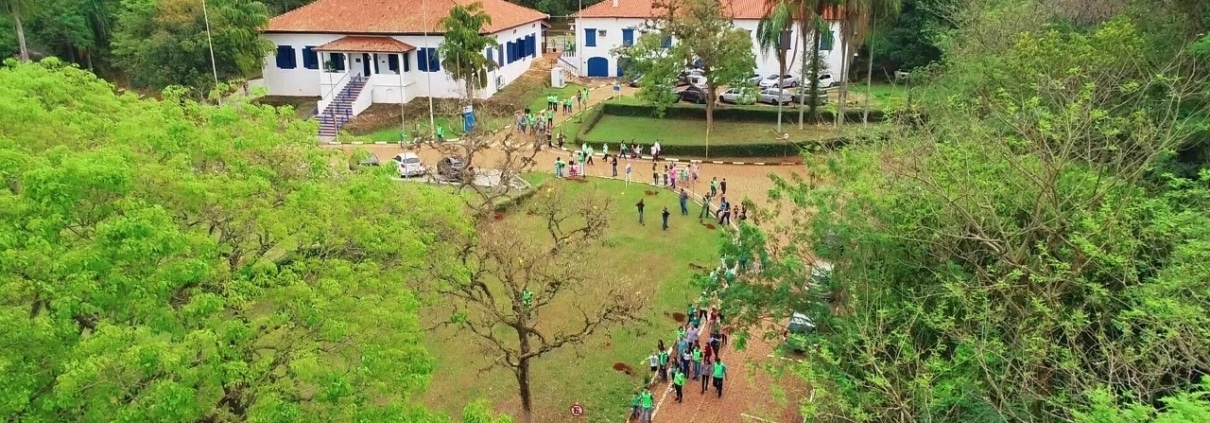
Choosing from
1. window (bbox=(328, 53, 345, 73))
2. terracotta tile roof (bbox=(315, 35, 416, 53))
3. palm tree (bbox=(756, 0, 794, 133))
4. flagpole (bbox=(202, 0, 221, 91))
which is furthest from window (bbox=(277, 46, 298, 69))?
palm tree (bbox=(756, 0, 794, 133))

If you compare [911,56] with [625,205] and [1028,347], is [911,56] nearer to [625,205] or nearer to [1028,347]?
[625,205]

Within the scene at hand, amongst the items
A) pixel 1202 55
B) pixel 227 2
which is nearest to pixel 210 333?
pixel 1202 55

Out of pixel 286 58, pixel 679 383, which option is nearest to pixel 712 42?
pixel 679 383

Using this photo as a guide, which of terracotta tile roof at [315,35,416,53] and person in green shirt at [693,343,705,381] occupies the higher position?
terracotta tile roof at [315,35,416,53]

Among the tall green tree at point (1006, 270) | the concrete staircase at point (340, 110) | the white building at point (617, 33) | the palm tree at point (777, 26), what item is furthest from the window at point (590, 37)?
the tall green tree at point (1006, 270)

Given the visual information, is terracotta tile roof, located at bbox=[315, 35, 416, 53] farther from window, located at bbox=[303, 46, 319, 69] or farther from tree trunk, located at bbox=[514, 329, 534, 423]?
tree trunk, located at bbox=[514, 329, 534, 423]

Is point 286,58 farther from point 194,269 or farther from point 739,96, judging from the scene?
point 194,269
